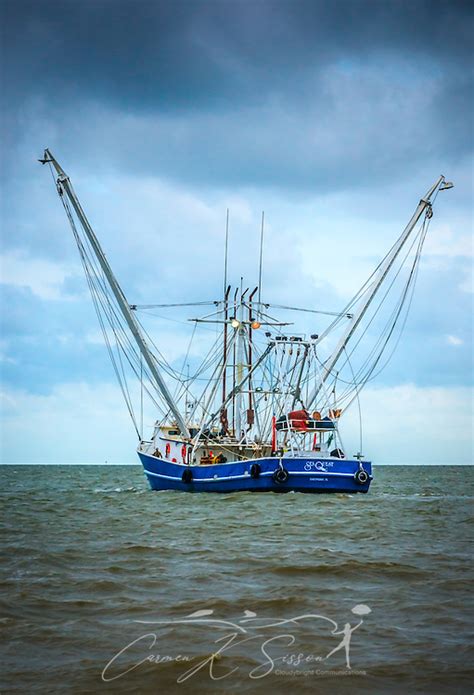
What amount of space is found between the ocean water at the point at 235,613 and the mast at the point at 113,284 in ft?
71.5

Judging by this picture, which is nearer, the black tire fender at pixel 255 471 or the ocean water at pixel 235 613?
the ocean water at pixel 235 613

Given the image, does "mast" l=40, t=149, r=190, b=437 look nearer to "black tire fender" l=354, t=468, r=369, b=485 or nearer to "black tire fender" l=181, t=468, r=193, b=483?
"black tire fender" l=181, t=468, r=193, b=483

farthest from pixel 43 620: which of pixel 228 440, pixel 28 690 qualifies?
pixel 228 440

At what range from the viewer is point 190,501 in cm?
4188

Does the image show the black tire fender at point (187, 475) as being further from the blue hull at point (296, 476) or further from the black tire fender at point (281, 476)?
the black tire fender at point (281, 476)

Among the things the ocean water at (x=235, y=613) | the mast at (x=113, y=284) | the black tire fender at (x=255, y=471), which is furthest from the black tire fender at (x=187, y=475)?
the ocean water at (x=235, y=613)

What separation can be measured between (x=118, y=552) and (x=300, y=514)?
46.8ft

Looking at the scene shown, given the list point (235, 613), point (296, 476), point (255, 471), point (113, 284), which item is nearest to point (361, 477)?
point (296, 476)

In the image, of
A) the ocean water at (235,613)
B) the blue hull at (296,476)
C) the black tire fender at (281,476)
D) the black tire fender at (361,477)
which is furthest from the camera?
the black tire fender at (361,477)

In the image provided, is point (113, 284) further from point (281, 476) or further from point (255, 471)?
point (281, 476)

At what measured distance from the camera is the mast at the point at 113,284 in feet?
138

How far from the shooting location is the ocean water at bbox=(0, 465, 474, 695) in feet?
29.5

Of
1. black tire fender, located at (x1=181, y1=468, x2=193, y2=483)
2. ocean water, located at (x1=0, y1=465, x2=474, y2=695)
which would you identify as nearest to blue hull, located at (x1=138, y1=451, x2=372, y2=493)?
black tire fender, located at (x1=181, y1=468, x2=193, y2=483)

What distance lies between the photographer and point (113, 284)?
43781 mm
